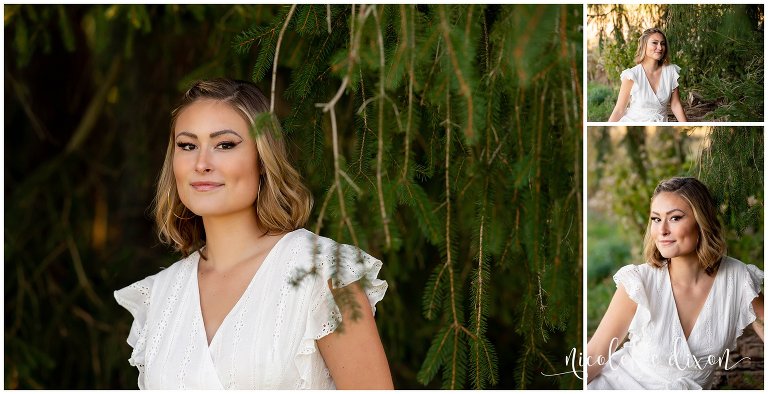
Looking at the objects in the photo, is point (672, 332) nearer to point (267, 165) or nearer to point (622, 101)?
point (622, 101)

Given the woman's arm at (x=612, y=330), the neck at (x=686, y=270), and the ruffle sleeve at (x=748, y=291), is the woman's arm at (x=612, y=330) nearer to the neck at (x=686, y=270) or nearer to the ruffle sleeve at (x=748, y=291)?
the neck at (x=686, y=270)

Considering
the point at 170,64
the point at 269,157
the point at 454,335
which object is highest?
the point at 170,64

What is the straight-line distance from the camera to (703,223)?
1.74m

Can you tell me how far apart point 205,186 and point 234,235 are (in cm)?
14

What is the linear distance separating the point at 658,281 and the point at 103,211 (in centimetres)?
256

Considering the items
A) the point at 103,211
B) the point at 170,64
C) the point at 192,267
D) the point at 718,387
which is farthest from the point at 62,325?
the point at 718,387

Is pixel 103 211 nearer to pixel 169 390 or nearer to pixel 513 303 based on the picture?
pixel 513 303

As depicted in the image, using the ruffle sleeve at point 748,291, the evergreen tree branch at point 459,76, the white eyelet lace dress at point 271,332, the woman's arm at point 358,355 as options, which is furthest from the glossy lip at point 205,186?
the ruffle sleeve at point 748,291

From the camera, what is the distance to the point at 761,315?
1.80 m

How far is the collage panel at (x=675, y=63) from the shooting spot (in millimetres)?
1729

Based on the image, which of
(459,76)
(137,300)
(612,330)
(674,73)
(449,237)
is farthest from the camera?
(137,300)

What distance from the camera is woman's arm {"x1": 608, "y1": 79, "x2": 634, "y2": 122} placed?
174cm

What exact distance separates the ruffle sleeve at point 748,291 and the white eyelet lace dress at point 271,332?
72 centimetres

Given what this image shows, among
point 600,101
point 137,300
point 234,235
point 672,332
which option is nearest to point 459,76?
point 600,101
